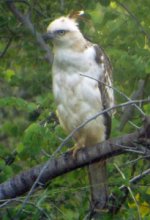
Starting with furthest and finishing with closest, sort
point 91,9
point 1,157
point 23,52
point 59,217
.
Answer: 1. point 23,52
2. point 91,9
3. point 1,157
4. point 59,217

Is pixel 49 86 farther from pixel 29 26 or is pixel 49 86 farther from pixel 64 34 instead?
pixel 64 34

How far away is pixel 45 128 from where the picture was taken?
693 cm

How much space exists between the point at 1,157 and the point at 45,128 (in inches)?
26.6

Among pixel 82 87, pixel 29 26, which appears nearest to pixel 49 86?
pixel 29 26

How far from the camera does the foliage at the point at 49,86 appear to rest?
21.6ft

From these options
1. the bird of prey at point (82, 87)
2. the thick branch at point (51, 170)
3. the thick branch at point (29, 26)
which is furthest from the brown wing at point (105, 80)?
the thick branch at point (29, 26)

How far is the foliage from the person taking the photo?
21.6ft

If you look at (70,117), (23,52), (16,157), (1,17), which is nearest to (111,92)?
(70,117)

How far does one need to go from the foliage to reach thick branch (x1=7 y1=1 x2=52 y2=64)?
9 centimetres

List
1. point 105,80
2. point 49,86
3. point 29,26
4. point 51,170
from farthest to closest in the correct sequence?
point 49,86
point 29,26
point 105,80
point 51,170

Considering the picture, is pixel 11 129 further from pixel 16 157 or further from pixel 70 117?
pixel 70 117

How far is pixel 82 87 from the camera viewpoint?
6.64 m

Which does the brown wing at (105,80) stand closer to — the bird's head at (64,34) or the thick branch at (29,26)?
the bird's head at (64,34)

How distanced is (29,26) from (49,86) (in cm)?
83
